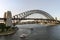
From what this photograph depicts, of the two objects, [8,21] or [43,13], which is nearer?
[8,21]

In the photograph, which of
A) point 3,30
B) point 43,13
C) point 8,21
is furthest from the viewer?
point 43,13

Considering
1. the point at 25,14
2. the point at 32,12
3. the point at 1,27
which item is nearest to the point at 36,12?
the point at 32,12

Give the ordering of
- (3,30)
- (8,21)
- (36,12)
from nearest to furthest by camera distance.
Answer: (3,30) → (8,21) → (36,12)

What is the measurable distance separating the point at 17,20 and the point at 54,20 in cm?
4409

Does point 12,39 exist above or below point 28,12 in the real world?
below

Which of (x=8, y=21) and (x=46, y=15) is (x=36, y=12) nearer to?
(x=46, y=15)

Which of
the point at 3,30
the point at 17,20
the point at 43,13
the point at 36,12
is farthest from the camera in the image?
the point at 43,13

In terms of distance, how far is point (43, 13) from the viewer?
123m

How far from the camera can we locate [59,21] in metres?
130

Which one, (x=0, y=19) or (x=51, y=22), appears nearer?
(x=0, y=19)

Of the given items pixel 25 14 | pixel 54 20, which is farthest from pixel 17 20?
pixel 54 20

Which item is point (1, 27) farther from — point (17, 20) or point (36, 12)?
point (36, 12)

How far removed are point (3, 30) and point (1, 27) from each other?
1.51 metres

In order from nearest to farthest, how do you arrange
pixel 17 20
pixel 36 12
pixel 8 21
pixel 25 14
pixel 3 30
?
1. pixel 3 30
2. pixel 8 21
3. pixel 17 20
4. pixel 25 14
5. pixel 36 12
